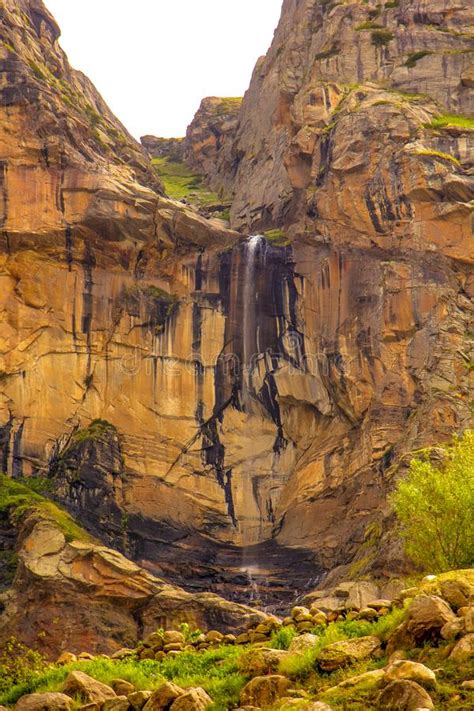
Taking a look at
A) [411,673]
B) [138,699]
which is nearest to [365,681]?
[411,673]

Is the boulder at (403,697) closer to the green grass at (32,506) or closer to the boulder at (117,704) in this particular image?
the boulder at (117,704)

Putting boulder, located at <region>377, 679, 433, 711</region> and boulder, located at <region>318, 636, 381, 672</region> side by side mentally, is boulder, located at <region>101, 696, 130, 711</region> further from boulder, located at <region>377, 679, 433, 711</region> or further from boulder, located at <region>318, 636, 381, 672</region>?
boulder, located at <region>377, 679, 433, 711</region>

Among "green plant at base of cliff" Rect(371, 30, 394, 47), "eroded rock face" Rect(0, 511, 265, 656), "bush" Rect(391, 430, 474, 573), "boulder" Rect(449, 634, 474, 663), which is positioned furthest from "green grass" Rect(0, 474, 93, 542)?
"green plant at base of cliff" Rect(371, 30, 394, 47)

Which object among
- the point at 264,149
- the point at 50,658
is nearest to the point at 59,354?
the point at 50,658

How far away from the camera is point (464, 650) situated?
2359 cm

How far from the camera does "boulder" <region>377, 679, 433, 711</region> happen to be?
21.5 meters

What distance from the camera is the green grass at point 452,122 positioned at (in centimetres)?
8462

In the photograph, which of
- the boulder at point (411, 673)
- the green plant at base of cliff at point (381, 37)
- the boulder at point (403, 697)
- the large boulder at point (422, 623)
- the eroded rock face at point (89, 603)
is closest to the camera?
the boulder at point (403, 697)

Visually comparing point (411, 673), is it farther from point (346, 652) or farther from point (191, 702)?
point (191, 702)

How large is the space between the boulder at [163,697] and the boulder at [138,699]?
46 cm

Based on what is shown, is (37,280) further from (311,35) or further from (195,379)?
(311,35)

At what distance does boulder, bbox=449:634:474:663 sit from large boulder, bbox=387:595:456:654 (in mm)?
928

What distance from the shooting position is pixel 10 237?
3071 inches

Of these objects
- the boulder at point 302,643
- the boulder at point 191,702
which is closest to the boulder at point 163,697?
the boulder at point 191,702
